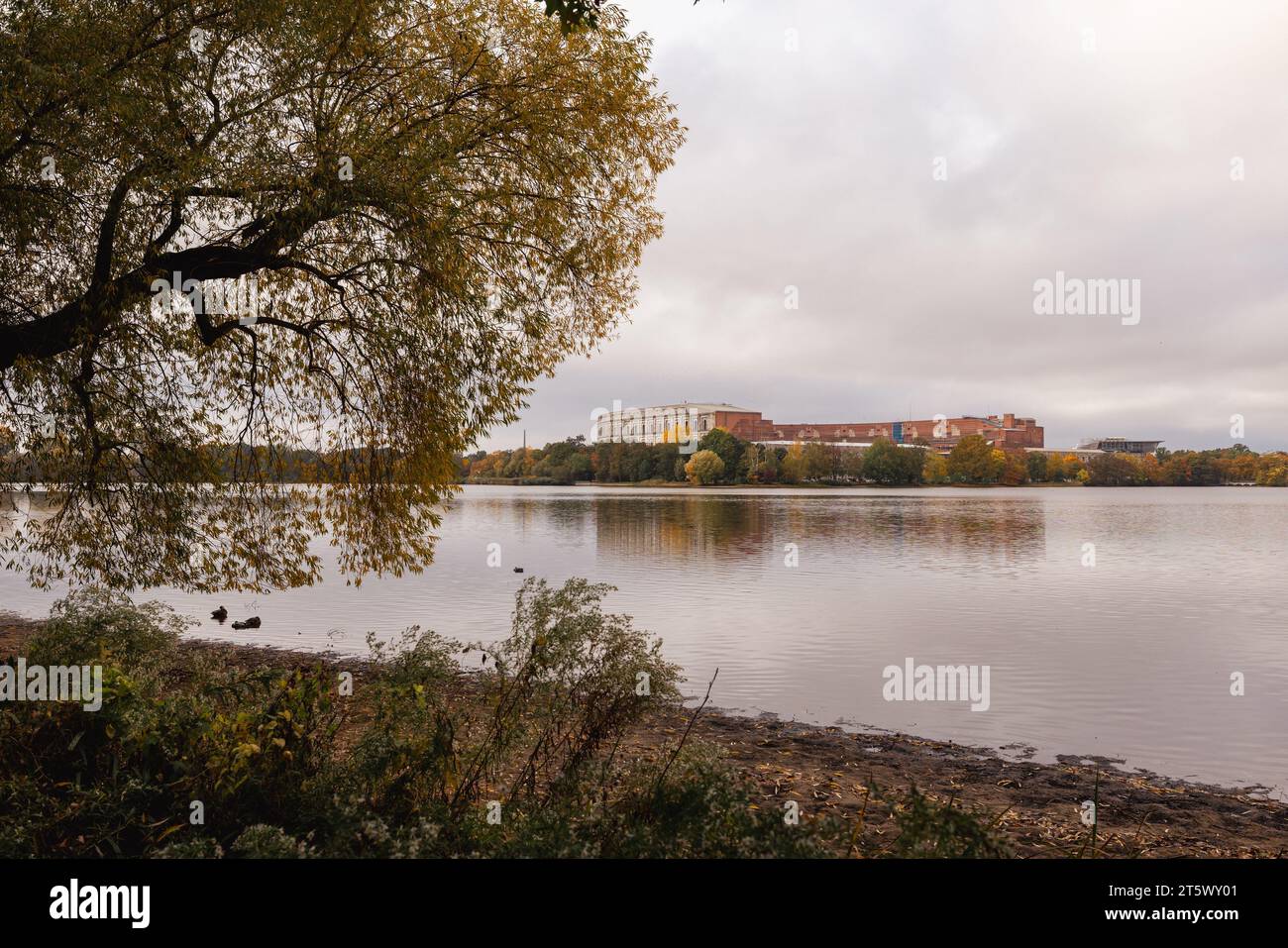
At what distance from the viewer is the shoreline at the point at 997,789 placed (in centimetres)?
796

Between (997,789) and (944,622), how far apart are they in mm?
15147

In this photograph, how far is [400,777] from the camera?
5.85 m

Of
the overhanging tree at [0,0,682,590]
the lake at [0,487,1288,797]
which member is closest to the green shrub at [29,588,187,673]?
the overhanging tree at [0,0,682,590]

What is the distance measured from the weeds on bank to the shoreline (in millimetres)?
907

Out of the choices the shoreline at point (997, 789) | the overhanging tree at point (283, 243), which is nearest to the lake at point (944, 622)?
the shoreline at point (997, 789)

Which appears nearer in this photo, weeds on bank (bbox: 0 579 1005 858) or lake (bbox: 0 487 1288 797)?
weeds on bank (bbox: 0 579 1005 858)

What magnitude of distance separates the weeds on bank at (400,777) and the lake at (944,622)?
8.39m

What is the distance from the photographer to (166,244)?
10664 mm

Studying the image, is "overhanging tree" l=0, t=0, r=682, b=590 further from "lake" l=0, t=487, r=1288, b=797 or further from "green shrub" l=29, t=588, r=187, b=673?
"lake" l=0, t=487, r=1288, b=797

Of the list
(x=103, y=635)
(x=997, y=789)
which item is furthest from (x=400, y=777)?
(x=997, y=789)

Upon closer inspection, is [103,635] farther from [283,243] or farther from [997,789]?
[997,789]

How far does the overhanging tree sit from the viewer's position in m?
9.77
